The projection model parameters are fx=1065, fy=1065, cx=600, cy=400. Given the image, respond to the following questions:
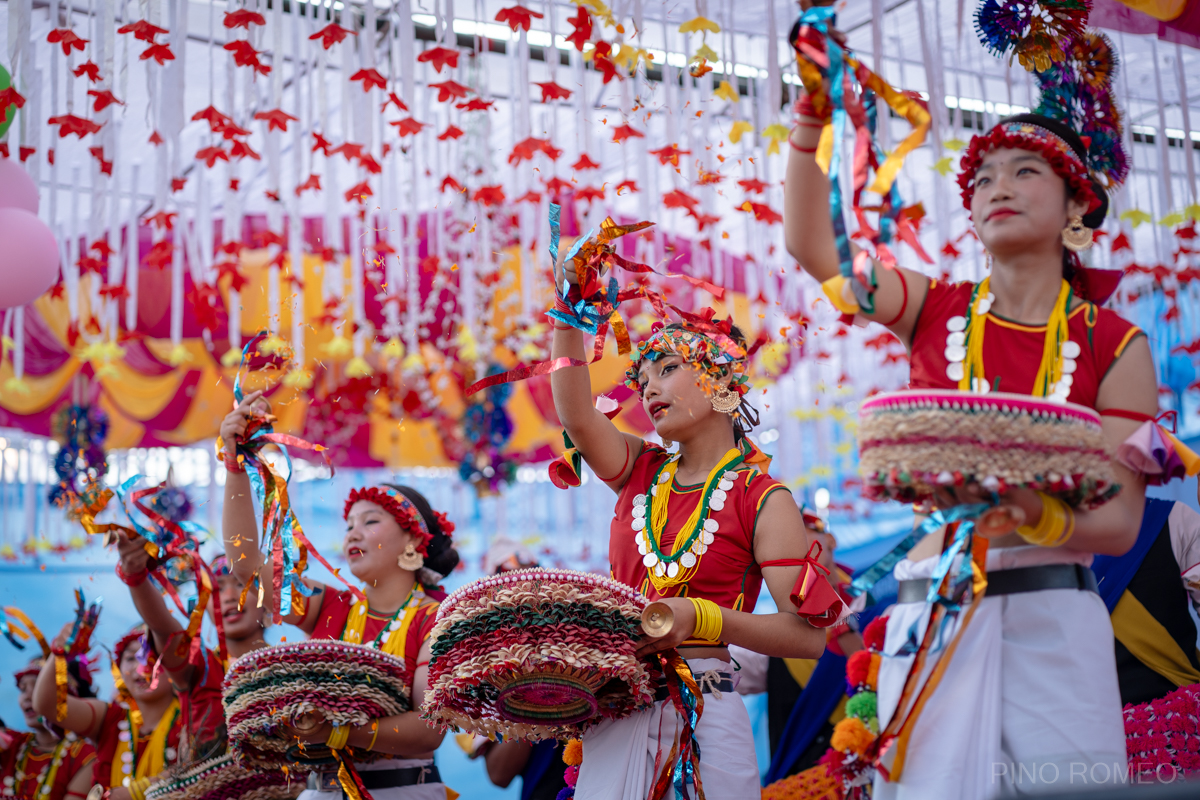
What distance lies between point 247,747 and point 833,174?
2.08m

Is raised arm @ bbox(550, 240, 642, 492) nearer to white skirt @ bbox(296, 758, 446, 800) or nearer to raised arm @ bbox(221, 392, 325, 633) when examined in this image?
raised arm @ bbox(221, 392, 325, 633)

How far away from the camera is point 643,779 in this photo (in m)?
2.19

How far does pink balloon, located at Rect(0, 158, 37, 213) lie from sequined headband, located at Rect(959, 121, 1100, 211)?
3.30m

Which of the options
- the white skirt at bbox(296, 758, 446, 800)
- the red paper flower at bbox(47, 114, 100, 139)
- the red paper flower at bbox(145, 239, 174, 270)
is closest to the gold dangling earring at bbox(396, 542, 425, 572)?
the white skirt at bbox(296, 758, 446, 800)

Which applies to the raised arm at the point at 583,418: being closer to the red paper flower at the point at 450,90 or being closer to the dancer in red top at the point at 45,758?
the red paper flower at the point at 450,90

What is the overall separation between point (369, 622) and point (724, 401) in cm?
145

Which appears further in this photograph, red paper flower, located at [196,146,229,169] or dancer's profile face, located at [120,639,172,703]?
red paper flower, located at [196,146,229,169]

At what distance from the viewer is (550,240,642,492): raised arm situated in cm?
238

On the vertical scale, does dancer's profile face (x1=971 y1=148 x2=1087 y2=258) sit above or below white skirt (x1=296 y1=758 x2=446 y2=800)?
above

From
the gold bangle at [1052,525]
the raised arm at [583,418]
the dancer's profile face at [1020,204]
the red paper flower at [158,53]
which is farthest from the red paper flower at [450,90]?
the gold bangle at [1052,525]

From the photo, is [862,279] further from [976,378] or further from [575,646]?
[575,646]

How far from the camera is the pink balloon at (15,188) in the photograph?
12.3 feet

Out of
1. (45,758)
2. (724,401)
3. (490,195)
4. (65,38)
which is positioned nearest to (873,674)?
(724,401)

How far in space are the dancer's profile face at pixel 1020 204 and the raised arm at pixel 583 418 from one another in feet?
2.75
